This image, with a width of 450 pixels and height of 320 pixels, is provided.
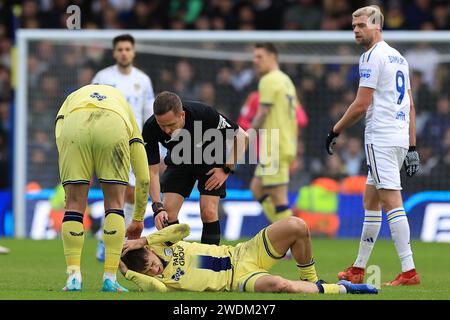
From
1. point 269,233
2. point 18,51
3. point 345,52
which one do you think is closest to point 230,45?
point 345,52

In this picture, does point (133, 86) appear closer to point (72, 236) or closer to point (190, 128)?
point (190, 128)

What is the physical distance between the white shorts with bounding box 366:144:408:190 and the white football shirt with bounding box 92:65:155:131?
141 inches

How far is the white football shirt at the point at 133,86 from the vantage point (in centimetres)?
1206

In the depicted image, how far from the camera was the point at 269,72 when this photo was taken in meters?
13.2

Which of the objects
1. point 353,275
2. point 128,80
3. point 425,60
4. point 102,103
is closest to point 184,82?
point 425,60

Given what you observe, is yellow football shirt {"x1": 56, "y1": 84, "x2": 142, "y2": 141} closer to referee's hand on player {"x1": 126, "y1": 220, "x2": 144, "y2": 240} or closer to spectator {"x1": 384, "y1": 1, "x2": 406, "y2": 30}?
referee's hand on player {"x1": 126, "y1": 220, "x2": 144, "y2": 240}

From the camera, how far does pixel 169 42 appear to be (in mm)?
16562

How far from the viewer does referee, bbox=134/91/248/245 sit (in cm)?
903

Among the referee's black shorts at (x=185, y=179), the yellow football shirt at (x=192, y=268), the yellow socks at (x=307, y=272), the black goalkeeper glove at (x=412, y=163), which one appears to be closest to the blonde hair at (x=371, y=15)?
the black goalkeeper glove at (x=412, y=163)

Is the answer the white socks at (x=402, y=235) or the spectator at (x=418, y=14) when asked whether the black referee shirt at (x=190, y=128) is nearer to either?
the white socks at (x=402, y=235)

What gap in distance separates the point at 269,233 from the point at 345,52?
924 cm

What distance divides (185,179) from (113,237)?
7.13 ft

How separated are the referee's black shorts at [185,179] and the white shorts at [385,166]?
1368 millimetres

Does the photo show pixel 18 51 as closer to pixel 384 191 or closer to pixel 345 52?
pixel 345 52
